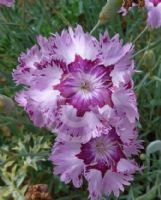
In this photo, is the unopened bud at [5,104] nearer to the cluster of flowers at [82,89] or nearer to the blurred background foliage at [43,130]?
the cluster of flowers at [82,89]

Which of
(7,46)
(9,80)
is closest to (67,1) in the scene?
(7,46)

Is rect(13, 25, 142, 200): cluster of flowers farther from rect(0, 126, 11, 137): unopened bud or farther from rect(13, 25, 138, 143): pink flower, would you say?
rect(0, 126, 11, 137): unopened bud

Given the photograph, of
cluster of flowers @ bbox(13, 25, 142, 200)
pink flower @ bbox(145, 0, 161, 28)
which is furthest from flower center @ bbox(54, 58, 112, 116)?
pink flower @ bbox(145, 0, 161, 28)

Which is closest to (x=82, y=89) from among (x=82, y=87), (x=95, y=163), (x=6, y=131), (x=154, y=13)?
(x=82, y=87)

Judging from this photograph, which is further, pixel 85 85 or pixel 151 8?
pixel 151 8

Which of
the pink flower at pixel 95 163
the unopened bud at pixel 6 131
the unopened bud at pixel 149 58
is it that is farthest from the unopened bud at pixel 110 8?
the unopened bud at pixel 6 131

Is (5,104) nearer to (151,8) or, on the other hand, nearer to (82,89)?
(82,89)

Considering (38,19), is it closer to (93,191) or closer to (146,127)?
(146,127)
